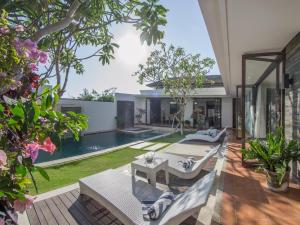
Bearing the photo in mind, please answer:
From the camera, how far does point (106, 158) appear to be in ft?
32.6

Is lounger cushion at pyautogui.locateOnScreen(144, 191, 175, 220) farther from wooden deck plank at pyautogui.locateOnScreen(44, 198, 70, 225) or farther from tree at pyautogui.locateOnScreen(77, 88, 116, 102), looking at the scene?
tree at pyautogui.locateOnScreen(77, 88, 116, 102)

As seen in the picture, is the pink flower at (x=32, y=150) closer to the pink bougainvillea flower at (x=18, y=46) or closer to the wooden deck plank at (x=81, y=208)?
the pink bougainvillea flower at (x=18, y=46)

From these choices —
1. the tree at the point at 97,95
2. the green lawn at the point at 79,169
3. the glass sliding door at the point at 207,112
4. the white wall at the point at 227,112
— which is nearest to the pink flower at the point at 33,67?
the green lawn at the point at 79,169

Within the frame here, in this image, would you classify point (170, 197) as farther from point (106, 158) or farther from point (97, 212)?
point (106, 158)

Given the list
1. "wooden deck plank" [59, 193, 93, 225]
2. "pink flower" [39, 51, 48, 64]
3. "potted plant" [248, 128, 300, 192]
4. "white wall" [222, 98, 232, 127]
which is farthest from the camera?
"white wall" [222, 98, 232, 127]

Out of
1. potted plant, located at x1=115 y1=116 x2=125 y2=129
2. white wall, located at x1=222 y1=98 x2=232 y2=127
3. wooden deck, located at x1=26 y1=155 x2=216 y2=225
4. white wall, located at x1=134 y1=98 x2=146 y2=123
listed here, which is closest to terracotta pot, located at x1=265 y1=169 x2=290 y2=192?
wooden deck, located at x1=26 y1=155 x2=216 y2=225

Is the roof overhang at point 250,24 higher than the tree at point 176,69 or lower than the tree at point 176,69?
lower

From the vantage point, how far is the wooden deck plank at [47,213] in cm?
414

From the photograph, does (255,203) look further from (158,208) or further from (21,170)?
(21,170)

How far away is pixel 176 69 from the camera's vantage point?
18.6 m

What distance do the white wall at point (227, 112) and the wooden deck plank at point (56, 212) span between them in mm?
22772

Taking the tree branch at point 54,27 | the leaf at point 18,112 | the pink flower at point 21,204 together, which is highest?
the tree branch at point 54,27

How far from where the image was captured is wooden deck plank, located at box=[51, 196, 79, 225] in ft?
13.6

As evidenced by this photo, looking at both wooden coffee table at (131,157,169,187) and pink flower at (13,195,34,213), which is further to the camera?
wooden coffee table at (131,157,169,187)
